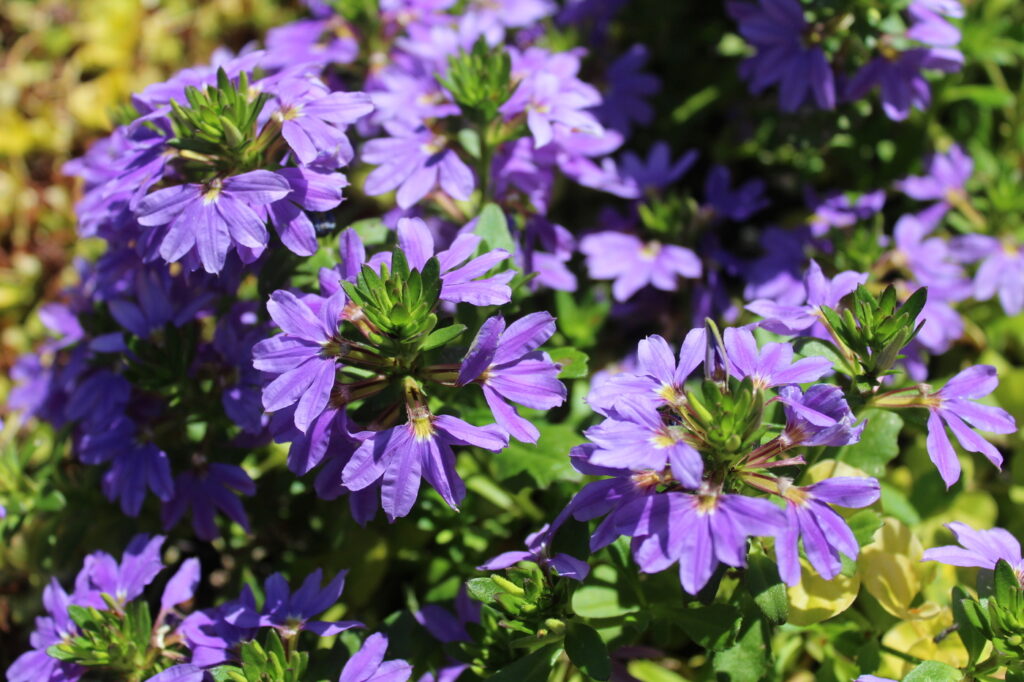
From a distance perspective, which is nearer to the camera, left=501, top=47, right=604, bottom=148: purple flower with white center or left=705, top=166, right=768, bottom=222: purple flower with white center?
left=501, top=47, right=604, bottom=148: purple flower with white center

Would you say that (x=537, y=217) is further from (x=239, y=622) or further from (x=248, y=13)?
(x=248, y=13)

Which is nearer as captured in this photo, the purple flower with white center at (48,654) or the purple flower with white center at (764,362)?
the purple flower with white center at (764,362)

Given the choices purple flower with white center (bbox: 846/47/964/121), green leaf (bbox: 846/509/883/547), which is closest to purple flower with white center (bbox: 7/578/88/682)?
green leaf (bbox: 846/509/883/547)

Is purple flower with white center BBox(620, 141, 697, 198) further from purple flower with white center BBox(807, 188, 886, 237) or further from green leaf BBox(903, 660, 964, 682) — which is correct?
green leaf BBox(903, 660, 964, 682)

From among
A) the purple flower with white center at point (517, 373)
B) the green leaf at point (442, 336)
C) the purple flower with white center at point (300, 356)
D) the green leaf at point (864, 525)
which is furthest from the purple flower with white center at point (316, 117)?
the green leaf at point (864, 525)

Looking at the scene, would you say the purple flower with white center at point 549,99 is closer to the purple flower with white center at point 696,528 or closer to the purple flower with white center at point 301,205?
the purple flower with white center at point 301,205

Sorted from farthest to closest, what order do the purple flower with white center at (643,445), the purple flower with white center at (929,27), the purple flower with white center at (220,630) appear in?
the purple flower with white center at (929,27) < the purple flower with white center at (220,630) < the purple flower with white center at (643,445)
